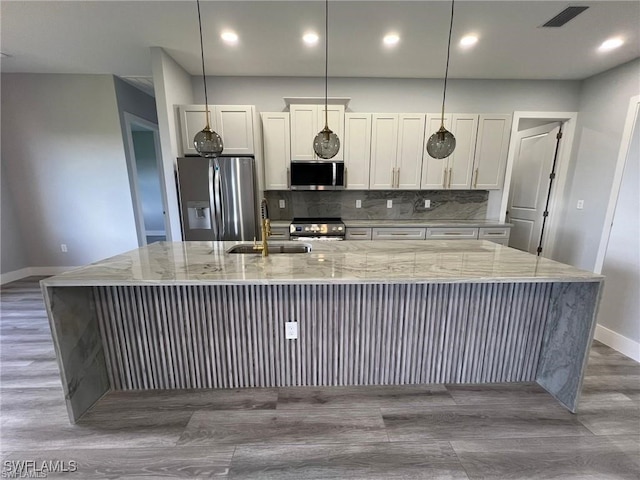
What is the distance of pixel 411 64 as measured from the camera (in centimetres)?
313

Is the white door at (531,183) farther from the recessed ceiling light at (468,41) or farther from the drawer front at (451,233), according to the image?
the recessed ceiling light at (468,41)

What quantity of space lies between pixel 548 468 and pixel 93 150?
223 inches

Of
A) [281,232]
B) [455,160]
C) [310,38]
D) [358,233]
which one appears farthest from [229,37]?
[455,160]

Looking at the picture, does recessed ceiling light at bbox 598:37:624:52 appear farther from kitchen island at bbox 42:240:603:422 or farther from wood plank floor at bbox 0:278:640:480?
wood plank floor at bbox 0:278:640:480

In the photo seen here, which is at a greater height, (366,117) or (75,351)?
(366,117)

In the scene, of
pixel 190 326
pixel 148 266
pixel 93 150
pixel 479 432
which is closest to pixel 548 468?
pixel 479 432

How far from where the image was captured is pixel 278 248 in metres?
2.23

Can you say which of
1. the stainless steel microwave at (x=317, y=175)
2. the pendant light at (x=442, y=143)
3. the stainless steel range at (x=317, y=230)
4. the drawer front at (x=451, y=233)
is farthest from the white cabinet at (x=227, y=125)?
the drawer front at (x=451, y=233)

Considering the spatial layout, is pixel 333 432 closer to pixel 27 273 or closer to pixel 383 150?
pixel 383 150

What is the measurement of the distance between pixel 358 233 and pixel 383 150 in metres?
1.19

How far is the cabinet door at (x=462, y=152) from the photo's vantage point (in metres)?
3.40

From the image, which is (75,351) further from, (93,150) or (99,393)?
(93,150)

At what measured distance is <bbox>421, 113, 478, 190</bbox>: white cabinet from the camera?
3396 mm

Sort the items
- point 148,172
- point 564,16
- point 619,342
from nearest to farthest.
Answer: point 564,16
point 619,342
point 148,172
